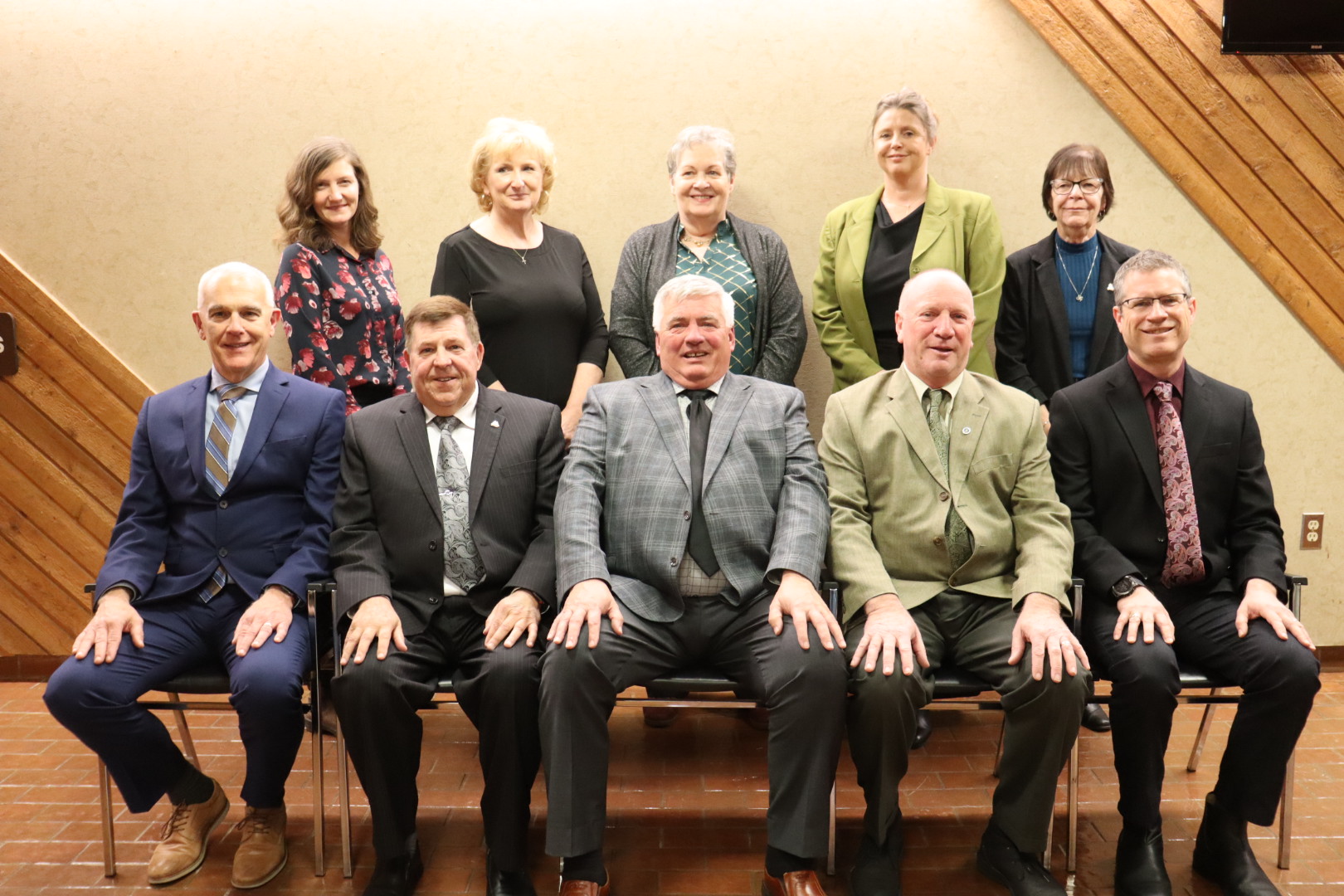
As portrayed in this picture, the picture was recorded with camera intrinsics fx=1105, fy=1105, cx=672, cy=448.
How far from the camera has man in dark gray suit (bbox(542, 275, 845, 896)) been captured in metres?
2.62

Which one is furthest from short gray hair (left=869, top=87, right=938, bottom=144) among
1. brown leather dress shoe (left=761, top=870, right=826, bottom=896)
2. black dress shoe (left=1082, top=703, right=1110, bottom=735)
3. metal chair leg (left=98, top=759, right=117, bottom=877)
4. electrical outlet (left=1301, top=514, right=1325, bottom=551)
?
metal chair leg (left=98, top=759, right=117, bottom=877)

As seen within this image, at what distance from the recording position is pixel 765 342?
367cm

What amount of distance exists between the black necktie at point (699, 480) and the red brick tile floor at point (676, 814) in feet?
2.57

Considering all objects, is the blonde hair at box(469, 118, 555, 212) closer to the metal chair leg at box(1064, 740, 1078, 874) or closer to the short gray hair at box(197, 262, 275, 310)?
the short gray hair at box(197, 262, 275, 310)

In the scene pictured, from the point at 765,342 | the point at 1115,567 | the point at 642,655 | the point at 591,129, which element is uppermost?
the point at 591,129

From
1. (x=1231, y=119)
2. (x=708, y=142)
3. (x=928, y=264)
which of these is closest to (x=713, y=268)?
(x=708, y=142)

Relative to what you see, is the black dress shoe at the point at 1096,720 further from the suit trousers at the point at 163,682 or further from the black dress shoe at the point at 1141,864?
the suit trousers at the point at 163,682

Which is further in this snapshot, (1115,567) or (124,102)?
(124,102)

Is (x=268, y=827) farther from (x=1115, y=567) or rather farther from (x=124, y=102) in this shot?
(x=124, y=102)

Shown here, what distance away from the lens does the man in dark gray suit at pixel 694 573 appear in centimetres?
262

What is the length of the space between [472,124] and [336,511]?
5.89ft

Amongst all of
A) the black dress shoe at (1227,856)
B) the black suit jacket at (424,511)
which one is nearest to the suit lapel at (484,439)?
the black suit jacket at (424,511)

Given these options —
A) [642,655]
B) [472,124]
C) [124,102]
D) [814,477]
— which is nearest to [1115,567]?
[814,477]

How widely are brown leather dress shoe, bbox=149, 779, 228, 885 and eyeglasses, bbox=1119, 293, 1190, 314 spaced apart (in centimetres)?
284
